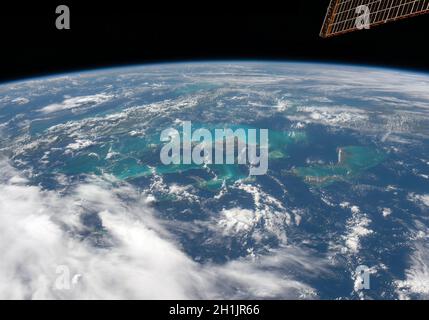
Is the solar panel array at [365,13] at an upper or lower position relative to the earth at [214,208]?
upper

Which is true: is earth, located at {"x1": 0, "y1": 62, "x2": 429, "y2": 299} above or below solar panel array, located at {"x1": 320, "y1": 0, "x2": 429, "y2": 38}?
below

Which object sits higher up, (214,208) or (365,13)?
(365,13)

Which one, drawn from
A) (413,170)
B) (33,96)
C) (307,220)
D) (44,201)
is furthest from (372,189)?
(33,96)

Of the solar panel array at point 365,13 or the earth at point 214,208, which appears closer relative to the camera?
the solar panel array at point 365,13

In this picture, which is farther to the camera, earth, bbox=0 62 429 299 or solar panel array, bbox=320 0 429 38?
earth, bbox=0 62 429 299
